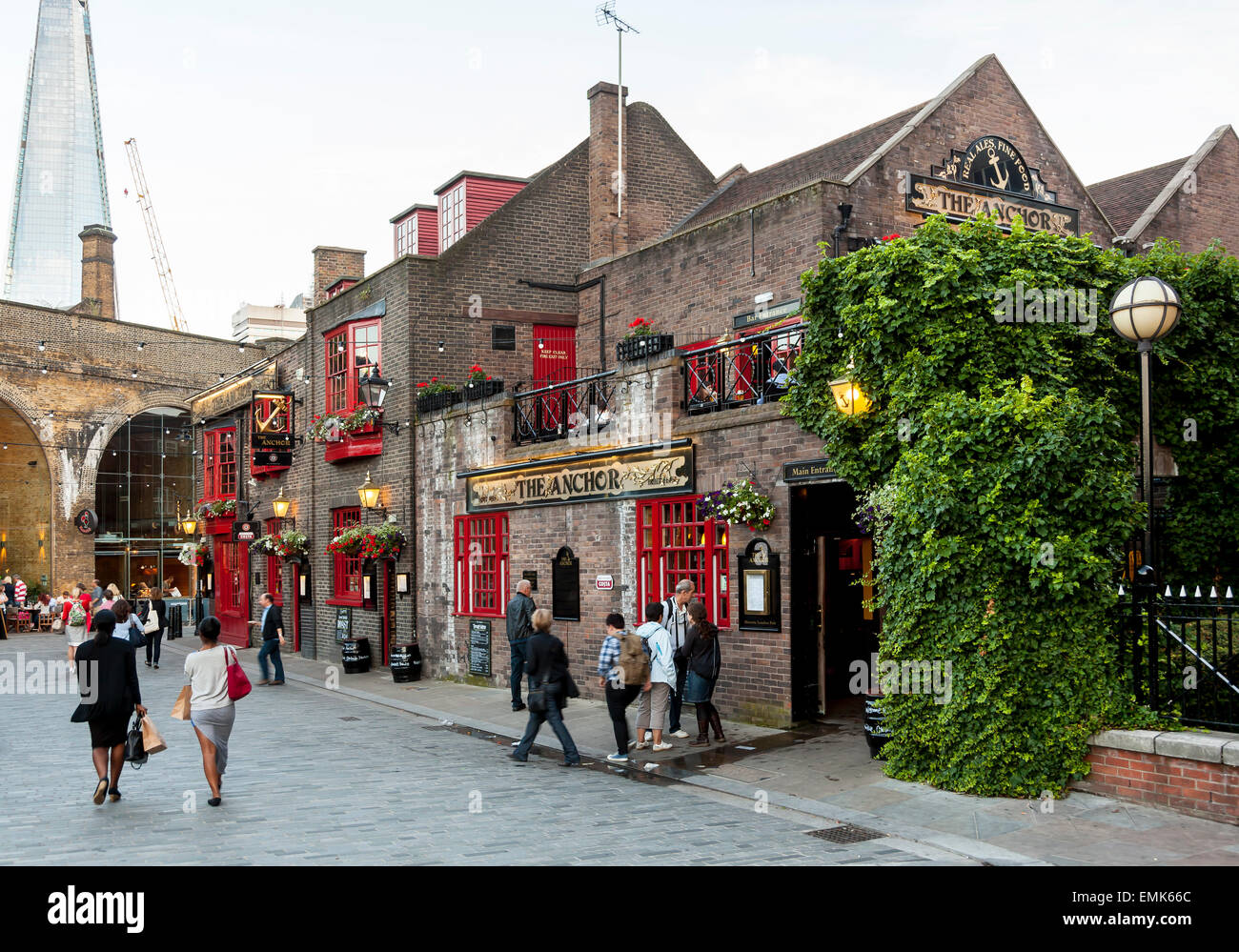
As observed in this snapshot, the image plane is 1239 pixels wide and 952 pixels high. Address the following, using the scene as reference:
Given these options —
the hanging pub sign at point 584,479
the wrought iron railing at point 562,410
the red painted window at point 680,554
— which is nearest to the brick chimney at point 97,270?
the hanging pub sign at point 584,479

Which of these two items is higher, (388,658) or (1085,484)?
(1085,484)

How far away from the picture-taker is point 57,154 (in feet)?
342

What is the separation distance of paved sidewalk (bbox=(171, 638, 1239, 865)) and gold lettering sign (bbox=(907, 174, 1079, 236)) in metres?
8.47

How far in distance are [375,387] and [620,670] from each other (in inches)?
446

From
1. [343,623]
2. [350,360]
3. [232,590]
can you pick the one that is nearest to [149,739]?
[343,623]

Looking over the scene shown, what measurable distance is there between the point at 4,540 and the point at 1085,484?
4654 centimetres

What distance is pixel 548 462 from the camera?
16.4 m

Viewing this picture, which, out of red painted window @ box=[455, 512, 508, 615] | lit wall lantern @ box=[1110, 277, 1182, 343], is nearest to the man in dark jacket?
lit wall lantern @ box=[1110, 277, 1182, 343]

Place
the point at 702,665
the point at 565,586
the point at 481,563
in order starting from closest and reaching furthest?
the point at 702,665 < the point at 565,586 < the point at 481,563

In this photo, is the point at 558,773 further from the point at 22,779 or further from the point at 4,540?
the point at 4,540

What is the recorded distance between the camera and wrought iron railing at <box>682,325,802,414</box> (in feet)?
43.0

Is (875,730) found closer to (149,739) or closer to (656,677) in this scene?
(656,677)

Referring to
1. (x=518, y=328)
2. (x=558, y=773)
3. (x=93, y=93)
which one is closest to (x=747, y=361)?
(x=558, y=773)

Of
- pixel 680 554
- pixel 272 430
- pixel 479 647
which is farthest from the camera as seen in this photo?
pixel 272 430
